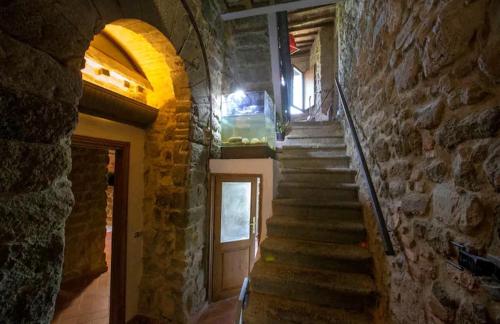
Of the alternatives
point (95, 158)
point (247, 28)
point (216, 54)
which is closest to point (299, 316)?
point (216, 54)

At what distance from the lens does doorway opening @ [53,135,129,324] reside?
235 cm

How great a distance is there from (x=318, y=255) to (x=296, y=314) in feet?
→ 1.67

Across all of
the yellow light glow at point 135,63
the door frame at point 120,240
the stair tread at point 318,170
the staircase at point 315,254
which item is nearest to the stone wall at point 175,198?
the yellow light glow at point 135,63

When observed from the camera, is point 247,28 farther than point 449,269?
Yes

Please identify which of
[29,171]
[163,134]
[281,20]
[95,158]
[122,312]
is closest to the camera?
[29,171]

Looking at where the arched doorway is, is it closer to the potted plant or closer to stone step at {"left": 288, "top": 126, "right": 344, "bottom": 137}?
the potted plant

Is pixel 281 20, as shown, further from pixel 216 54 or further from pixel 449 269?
pixel 449 269

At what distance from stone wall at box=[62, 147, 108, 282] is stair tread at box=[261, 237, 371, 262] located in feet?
9.94

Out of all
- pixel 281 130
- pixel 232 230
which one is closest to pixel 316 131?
pixel 281 130

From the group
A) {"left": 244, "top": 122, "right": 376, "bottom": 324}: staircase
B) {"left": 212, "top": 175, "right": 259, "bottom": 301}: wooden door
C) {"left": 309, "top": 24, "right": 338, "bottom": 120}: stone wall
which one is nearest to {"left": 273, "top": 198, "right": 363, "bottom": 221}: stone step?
{"left": 244, "top": 122, "right": 376, "bottom": 324}: staircase

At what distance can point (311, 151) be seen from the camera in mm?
3273

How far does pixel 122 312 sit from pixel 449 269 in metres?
2.92

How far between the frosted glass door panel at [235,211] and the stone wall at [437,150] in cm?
216

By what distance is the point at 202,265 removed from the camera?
2959 mm
